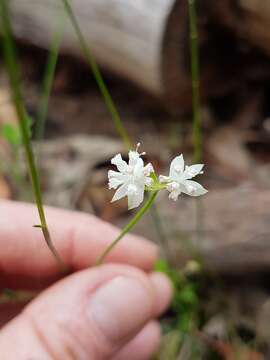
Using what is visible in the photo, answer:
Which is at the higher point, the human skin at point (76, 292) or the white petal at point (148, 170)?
the white petal at point (148, 170)

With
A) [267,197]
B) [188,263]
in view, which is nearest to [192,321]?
[188,263]

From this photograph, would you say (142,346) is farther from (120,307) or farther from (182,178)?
(182,178)

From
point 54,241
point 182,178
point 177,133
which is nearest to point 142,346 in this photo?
point 54,241

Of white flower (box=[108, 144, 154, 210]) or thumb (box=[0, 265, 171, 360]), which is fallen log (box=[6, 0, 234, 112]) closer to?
thumb (box=[0, 265, 171, 360])

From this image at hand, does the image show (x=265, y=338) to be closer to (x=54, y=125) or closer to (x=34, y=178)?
(x=34, y=178)

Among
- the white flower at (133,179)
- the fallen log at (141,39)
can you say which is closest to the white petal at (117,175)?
the white flower at (133,179)

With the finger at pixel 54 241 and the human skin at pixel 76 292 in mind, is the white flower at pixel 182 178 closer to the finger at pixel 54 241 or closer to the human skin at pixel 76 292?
the human skin at pixel 76 292
